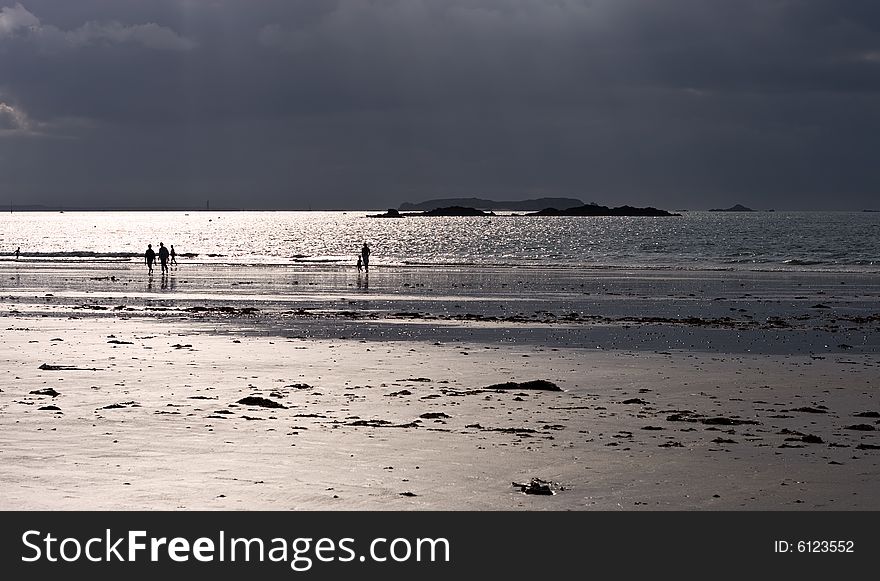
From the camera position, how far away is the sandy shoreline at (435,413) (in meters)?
10.2

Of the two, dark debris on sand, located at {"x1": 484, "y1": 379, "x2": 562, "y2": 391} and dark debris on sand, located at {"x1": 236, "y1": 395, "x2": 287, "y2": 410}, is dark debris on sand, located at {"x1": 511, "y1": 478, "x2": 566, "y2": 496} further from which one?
dark debris on sand, located at {"x1": 484, "y1": 379, "x2": 562, "y2": 391}

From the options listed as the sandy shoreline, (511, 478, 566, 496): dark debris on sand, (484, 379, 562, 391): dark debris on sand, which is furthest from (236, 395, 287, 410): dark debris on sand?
(511, 478, 566, 496): dark debris on sand

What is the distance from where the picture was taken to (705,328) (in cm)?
2784

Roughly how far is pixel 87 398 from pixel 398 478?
21.5 ft

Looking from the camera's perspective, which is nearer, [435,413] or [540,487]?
[540,487]

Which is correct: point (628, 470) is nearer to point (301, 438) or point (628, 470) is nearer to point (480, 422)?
point (480, 422)

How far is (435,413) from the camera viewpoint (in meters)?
14.3

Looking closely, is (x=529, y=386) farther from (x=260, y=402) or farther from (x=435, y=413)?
(x=260, y=402)

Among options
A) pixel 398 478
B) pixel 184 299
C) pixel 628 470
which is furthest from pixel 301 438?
pixel 184 299

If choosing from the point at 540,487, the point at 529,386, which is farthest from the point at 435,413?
the point at 540,487

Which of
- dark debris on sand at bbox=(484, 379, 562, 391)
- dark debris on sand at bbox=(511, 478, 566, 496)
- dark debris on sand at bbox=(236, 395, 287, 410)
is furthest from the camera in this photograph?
dark debris on sand at bbox=(484, 379, 562, 391)

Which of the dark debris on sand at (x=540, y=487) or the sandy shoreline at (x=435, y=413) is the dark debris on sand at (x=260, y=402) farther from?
the dark debris on sand at (x=540, y=487)

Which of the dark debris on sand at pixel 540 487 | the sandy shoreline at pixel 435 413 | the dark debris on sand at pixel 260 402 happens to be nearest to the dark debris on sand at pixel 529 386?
the sandy shoreline at pixel 435 413

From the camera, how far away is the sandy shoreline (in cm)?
1025
